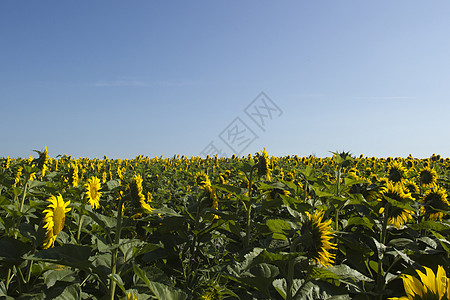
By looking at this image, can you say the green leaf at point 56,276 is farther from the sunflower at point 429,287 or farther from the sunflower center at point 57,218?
the sunflower at point 429,287

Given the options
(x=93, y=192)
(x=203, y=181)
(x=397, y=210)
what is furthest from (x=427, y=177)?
(x=93, y=192)

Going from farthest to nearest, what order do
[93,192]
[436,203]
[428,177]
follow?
[428,177] → [436,203] → [93,192]

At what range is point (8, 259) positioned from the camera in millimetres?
1787

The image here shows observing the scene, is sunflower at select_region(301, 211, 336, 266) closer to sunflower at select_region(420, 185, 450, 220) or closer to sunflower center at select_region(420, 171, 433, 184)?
sunflower at select_region(420, 185, 450, 220)

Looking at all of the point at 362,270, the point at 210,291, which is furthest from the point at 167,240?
the point at 362,270

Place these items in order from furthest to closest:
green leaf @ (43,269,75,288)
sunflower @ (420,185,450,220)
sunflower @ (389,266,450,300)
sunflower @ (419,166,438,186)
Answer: sunflower @ (419,166,438,186) < sunflower @ (420,185,450,220) < green leaf @ (43,269,75,288) < sunflower @ (389,266,450,300)

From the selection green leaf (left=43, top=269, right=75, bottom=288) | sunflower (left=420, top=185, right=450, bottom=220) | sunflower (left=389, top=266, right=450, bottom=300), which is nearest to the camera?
sunflower (left=389, top=266, right=450, bottom=300)

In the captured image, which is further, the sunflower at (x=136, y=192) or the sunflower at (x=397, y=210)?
the sunflower at (x=397, y=210)

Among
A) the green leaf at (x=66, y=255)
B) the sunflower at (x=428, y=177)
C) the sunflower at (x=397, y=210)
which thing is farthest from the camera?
the sunflower at (x=428, y=177)

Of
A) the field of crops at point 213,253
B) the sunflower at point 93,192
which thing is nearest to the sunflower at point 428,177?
the field of crops at point 213,253

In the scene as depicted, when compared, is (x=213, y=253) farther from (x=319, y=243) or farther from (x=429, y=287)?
(x=429, y=287)

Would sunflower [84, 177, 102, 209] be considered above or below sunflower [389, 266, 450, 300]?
below

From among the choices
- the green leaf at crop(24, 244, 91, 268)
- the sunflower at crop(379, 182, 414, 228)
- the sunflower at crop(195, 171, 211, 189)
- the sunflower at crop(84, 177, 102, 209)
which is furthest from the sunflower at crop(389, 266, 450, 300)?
the sunflower at crop(84, 177, 102, 209)

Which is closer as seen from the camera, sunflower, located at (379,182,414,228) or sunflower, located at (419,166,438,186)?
sunflower, located at (379,182,414,228)
